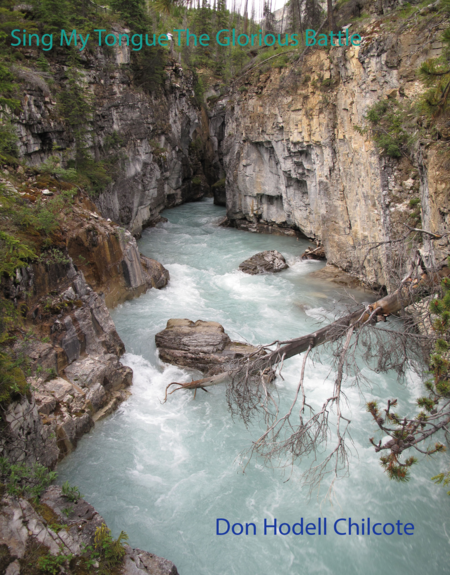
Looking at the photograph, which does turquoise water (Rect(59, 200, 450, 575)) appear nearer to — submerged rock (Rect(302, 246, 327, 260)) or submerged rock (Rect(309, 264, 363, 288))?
submerged rock (Rect(309, 264, 363, 288))

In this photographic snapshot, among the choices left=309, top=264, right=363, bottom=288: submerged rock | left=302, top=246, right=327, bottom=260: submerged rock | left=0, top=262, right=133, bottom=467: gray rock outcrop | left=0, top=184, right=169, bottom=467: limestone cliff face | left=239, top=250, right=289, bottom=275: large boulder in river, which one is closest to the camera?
left=0, top=262, right=133, bottom=467: gray rock outcrop

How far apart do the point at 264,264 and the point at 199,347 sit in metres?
7.50

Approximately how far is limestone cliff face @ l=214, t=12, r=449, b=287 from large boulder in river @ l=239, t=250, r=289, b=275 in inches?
84.0

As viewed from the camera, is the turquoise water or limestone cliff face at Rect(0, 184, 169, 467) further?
limestone cliff face at Rect(0, 184, 169, 467)

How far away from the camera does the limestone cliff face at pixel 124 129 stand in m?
12.9

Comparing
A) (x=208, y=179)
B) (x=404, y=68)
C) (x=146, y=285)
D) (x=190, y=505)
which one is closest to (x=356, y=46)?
(x=404, y=68)

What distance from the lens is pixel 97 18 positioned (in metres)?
17.4


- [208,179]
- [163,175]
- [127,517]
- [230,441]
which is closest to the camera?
[127,517]

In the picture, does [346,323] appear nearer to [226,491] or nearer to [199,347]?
[226,491]

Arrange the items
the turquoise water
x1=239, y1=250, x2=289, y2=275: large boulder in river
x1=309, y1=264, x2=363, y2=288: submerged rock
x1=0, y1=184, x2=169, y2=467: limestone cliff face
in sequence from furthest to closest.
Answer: x1=239, y1=250, x2=289, y2=275: large boulder in river
x1=309, y1=264, x2=363, y2=288: submerged rock
x1=0, y1=184, x2=169, y2=467: limestone cliff face
the turquoise water

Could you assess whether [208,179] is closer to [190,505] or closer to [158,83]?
[158,83]

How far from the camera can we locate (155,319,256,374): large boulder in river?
A: 9.42 meters

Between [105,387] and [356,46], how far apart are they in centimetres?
1346

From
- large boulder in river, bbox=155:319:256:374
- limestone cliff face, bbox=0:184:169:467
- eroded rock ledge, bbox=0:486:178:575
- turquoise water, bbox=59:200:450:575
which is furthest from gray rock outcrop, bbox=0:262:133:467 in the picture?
large boulder in river, bbox=155:319:256:374
